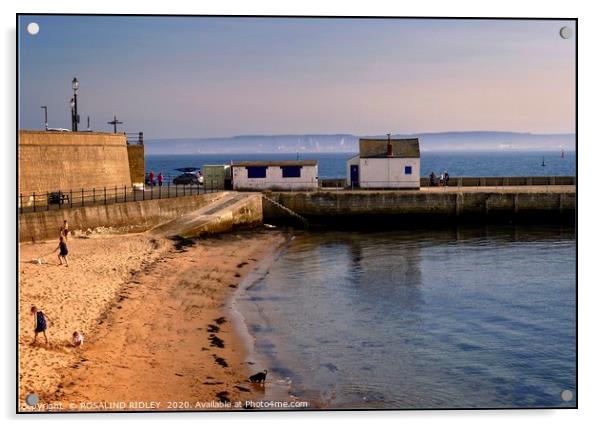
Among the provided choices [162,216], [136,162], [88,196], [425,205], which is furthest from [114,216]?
[425,205]

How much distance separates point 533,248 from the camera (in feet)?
129

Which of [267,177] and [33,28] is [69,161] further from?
[33,28]

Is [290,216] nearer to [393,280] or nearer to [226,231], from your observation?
[226,231]

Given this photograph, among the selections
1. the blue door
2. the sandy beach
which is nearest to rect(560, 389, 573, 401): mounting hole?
the sandy beach

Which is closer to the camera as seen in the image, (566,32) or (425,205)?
(566,32)

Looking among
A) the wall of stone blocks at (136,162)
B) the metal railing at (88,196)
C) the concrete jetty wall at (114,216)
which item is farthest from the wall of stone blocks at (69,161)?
the wall of stone blocks at (136,162)

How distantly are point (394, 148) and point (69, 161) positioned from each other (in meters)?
22.2

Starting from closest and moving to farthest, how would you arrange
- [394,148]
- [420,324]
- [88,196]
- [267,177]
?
[420,324], [88,196], [267,177], [394,148]

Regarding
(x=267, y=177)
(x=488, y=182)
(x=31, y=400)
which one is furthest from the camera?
(x=488, y=182)

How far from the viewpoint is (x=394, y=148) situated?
50344 mm

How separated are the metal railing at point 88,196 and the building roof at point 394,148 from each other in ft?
35.9

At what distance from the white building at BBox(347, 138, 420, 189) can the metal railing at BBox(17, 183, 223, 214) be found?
1069 centimetres

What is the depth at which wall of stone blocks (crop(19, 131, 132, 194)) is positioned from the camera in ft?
Result: 107

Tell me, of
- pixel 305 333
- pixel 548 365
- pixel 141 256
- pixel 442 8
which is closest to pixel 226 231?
pixel 141 256
